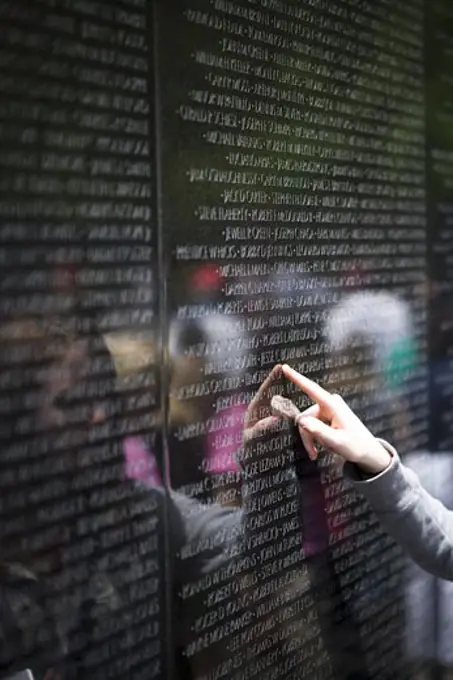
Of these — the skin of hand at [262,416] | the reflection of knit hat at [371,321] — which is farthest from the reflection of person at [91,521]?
the reflection of knit hat at [371,321]

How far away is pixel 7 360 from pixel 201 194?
1.54 feet

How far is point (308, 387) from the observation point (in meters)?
1.71

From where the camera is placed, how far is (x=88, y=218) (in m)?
1.26

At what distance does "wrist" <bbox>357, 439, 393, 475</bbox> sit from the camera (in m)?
1.77

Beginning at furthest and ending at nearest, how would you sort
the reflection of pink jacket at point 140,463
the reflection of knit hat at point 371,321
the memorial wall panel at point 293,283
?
the reflection of knit hat at point 371,321
the memorial wall panel at point 293,283
the reflection of pink jacket at point 140,463

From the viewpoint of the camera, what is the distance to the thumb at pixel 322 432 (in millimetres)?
1706

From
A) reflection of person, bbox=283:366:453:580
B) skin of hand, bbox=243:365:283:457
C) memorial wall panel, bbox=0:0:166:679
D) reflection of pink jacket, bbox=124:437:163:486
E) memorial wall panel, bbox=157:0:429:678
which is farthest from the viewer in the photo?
reflection of person, bbox=283:366:453:580

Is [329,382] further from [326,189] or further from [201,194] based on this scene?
[201,194]

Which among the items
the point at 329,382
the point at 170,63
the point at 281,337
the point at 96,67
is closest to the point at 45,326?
the point at 96,67

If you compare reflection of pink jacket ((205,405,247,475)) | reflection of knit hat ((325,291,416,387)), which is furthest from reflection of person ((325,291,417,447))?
reflection of pink jacket ((205,405,247,475))

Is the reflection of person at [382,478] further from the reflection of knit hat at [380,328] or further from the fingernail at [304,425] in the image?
the reflection of knit hat at [380,328]

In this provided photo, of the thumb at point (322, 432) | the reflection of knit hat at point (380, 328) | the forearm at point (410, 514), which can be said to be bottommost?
the forearm at point (410, 514)

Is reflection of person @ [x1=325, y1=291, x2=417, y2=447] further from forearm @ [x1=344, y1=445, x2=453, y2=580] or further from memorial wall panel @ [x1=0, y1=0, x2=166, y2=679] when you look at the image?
memorial wall panel @ [x1=0, y1=0, x2=166, y2=679]

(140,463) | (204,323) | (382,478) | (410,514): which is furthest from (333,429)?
(140,463)
